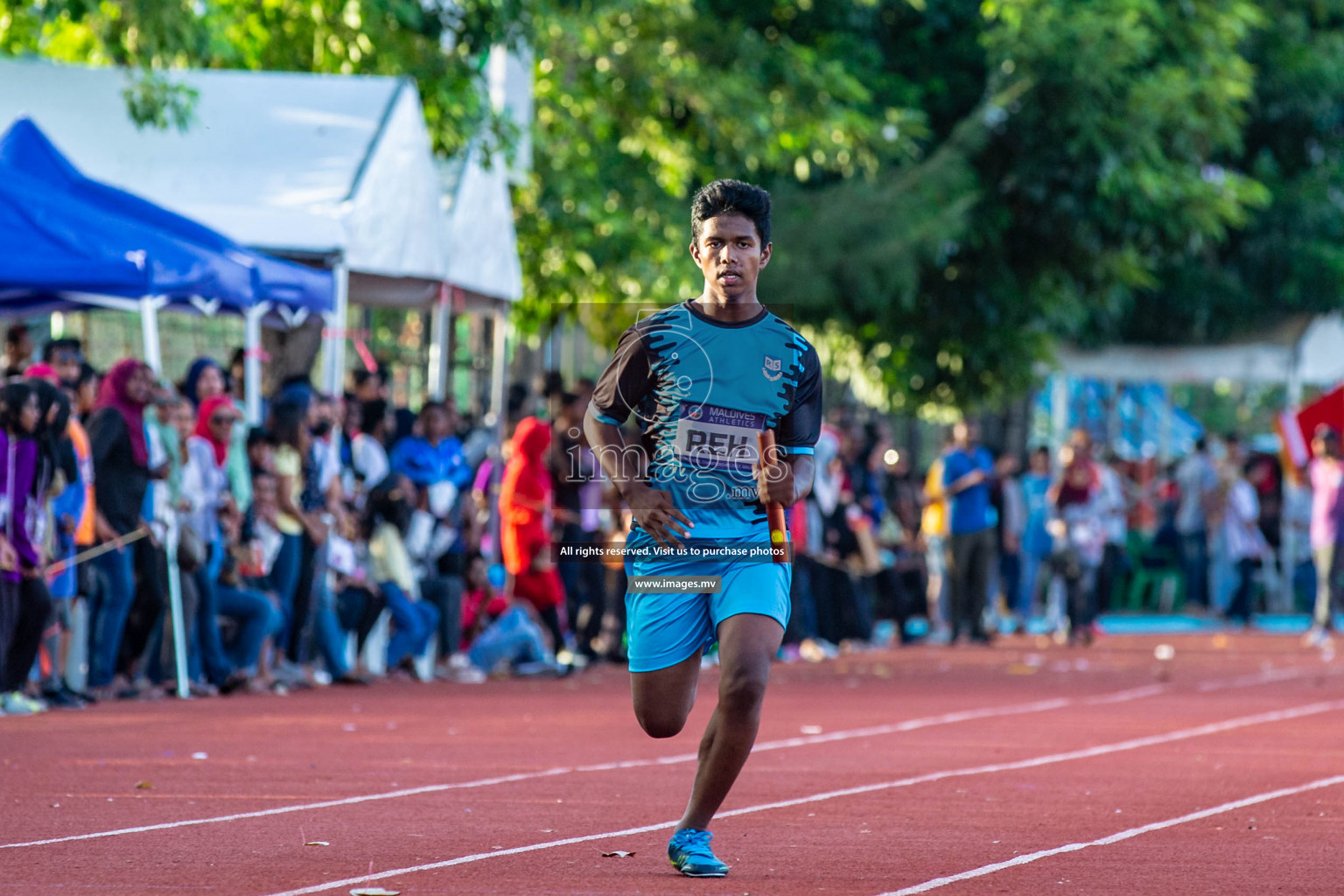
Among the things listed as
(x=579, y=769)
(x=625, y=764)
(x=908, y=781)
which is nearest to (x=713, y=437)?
(x=908, y=781)

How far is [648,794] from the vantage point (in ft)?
30.6

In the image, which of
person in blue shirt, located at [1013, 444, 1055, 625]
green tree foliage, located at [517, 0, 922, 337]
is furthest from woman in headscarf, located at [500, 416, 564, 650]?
person in blue shirt, located at [1013, 444, 1055, 625]

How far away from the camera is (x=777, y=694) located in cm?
1525

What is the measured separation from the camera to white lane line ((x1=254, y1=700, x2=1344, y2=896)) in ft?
22.6

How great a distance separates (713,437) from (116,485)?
7.27m

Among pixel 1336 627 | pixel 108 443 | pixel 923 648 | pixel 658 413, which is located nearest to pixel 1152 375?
pixel 1336 627

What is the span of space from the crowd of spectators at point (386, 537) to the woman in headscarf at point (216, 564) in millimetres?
18

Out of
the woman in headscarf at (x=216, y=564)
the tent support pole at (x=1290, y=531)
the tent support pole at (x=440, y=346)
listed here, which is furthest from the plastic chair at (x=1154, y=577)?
the woman in headscarf at (x=216, y=564)

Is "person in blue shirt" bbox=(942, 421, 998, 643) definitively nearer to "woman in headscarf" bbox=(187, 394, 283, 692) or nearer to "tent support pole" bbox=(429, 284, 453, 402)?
"tent support pole" bbox=(429, 284, 453, 402)

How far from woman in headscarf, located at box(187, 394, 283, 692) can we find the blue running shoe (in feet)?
24.5

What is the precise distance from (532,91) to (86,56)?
15.1ft

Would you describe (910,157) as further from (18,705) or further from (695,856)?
(695,856)

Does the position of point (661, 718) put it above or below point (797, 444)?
below

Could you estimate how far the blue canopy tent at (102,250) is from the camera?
13.5m
